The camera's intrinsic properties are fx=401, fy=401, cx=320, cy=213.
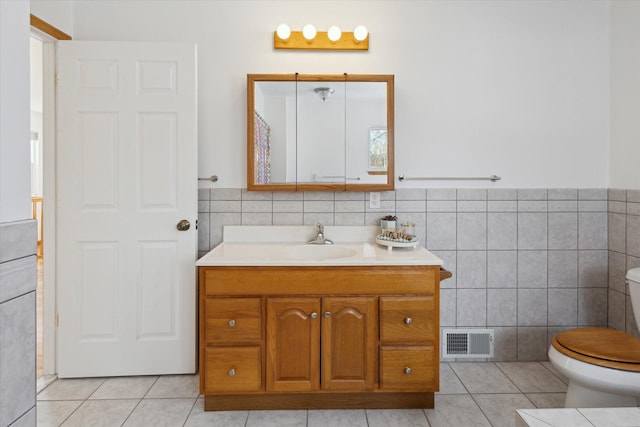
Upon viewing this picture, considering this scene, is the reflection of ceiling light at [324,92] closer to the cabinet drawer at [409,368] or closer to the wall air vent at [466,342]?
the cabinet drawer at [409,368]

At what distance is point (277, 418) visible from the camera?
197 cm

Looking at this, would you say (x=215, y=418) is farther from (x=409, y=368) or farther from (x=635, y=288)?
(x=635, y=288)

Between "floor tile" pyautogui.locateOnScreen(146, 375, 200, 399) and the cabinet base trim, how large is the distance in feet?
0.80

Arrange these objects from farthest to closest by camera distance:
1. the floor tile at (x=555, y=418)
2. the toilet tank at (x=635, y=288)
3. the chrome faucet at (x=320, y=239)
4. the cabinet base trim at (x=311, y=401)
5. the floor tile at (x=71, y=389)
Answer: the chrome faucet at (x=320, y=239)
the floor tile at (x=71, y=389)
the cabinet base trim at (x=311, y=401)
the toilet tank at (x=635, y=288)
the floor tile at (x=555, y=418)

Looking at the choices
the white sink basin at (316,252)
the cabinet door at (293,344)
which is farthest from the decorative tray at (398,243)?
the cabinet door at (293,344)

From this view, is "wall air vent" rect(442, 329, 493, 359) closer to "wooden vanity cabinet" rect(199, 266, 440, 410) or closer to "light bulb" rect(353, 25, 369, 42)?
"wooden vanity cabinet" rect(199, 266, 440, 410)

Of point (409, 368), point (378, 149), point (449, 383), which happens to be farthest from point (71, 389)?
point (378, 149)

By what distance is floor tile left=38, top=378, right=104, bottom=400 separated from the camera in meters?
2.15

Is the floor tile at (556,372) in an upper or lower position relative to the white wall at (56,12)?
lower

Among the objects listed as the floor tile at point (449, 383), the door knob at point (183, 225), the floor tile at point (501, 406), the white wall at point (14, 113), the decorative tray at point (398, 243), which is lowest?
the floor tile at point (501, 406)

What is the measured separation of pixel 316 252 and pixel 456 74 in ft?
4.65

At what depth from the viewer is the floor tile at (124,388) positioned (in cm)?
216

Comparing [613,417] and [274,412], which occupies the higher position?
[613,417]

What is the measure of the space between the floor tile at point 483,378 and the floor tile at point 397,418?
1.37ft
